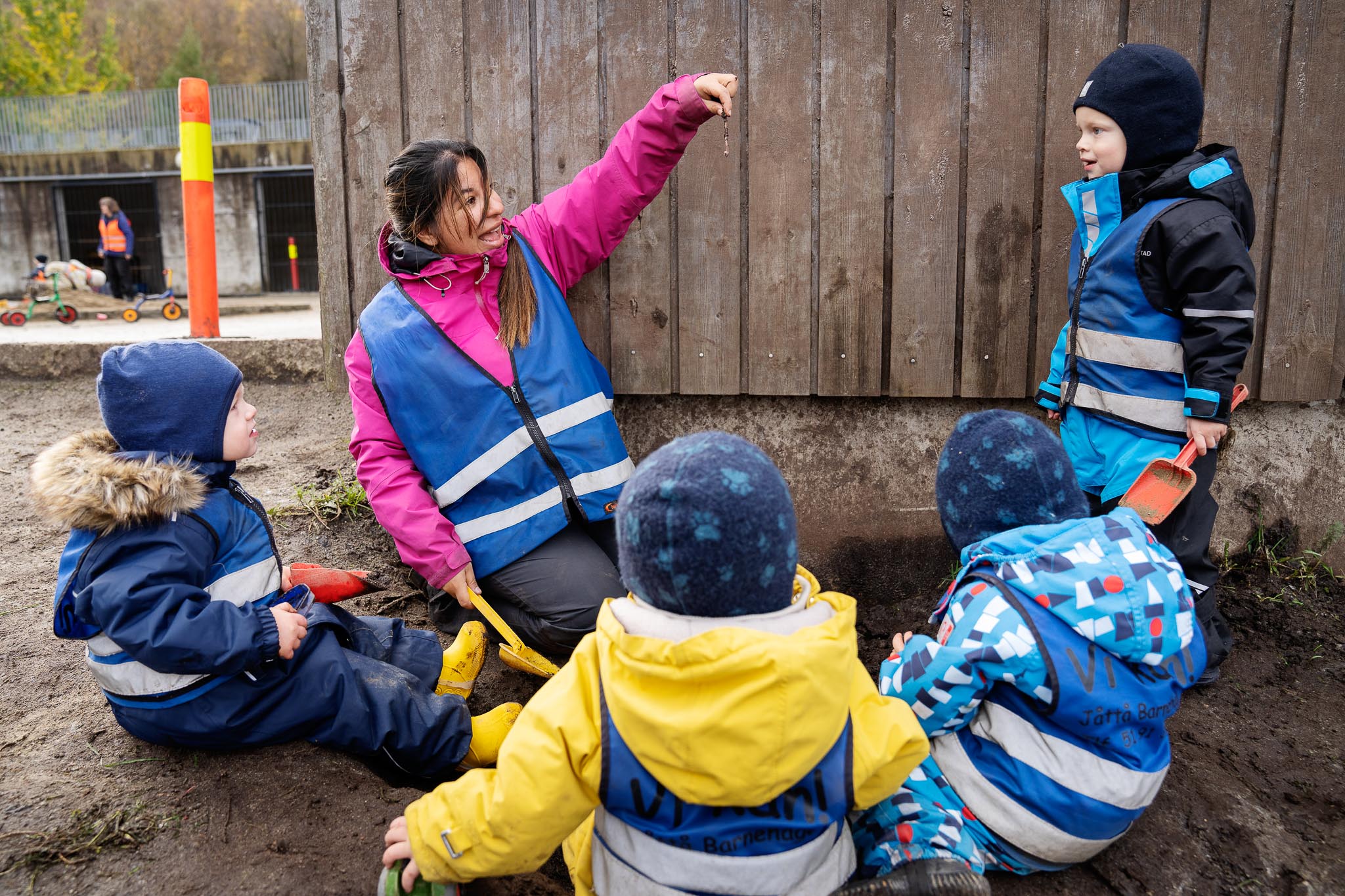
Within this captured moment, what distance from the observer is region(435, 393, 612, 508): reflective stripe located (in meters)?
2.48

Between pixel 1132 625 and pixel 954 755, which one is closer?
pixel 1132 625

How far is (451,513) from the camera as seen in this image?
100 inches

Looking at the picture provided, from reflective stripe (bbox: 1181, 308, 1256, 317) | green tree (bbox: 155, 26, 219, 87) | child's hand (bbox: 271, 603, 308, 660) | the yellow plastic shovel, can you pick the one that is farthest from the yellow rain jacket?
green tree (bbox: 155, 26, 219, 87)

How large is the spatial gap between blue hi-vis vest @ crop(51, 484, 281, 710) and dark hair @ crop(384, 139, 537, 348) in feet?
2.80

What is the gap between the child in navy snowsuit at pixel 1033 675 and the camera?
1.51 m

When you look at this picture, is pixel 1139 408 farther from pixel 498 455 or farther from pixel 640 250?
pixel 498 455

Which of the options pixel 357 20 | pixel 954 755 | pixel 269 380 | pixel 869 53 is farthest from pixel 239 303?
pixel 954 755

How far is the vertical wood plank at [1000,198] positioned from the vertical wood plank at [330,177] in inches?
79.6

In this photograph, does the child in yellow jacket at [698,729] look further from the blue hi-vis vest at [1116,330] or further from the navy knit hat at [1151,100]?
the navy knit hat at [1151,100]

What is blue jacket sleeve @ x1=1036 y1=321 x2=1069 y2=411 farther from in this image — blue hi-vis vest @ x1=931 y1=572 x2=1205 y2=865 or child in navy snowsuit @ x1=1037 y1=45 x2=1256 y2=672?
blue hi-vis vest @ x1=931 y1=572 x2=1205 y2=865

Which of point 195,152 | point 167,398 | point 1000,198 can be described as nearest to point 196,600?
point 167,398

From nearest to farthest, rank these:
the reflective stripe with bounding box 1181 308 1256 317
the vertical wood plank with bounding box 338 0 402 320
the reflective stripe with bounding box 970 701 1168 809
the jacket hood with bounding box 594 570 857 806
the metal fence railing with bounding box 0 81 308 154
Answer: the jacket hood with bounding box 594 570 857 806 < the reflective stripe with bounding box 970 701 1168 809 < the reflective stripe with bounding box 1181 308 1256 317 < the vertical wood plank with bounding box 338 0 402 320 < the metal fence railing with bounding box 0 81 308 154

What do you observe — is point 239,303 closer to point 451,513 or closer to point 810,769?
point 451,513

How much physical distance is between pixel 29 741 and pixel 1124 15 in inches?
138
